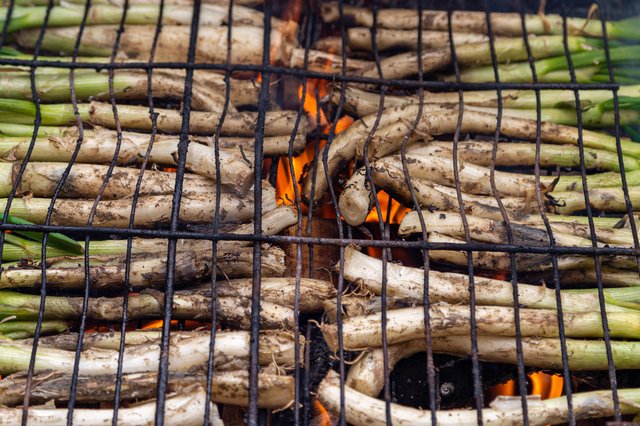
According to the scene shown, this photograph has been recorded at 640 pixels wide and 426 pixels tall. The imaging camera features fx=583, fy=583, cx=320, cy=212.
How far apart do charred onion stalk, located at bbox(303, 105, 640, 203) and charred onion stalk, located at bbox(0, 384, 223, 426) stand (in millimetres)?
1550

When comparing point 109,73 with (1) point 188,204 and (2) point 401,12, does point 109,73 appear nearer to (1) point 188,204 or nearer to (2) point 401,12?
(1) point 188,204

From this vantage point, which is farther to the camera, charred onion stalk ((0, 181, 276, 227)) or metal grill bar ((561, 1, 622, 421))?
charred onion stalk ((0, 181, 276, 227))

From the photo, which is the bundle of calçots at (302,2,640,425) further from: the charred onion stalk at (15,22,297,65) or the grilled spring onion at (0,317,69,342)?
the grilled spring onion at (0,317,69,342)

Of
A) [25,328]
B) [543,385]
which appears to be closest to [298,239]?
[25,328]

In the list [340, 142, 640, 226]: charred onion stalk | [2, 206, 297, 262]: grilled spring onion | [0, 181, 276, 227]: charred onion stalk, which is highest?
[340, 142, 640, 226]: charred onion stalk

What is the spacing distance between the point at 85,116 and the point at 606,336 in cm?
371

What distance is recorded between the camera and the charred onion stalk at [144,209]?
3703mm

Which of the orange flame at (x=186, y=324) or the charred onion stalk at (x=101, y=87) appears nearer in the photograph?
the orange flame at (x=186, y=324)

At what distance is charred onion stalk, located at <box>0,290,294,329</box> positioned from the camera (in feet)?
10.9

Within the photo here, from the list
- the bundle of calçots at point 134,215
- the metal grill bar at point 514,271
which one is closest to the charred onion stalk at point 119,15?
the bundle of calçots at point 134,215

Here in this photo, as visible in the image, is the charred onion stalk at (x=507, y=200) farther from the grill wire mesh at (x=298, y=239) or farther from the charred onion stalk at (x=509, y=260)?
the charred onion stalk at (x=509, y=260)

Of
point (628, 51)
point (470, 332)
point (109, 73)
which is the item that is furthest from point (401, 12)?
point (470, 332)

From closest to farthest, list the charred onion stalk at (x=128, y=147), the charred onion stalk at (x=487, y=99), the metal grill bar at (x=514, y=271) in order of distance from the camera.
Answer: the metal grill bar at (x=514, y=271)
the charred onion stalk at (x=128, y=147)
the charred onion stalk at (x=487, y=99)

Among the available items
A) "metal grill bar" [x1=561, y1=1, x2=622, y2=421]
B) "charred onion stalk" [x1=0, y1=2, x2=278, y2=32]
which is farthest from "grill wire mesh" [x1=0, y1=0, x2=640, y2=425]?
"charred onion stalk" [x1=0, y1=2, x2=278, y2=32]
